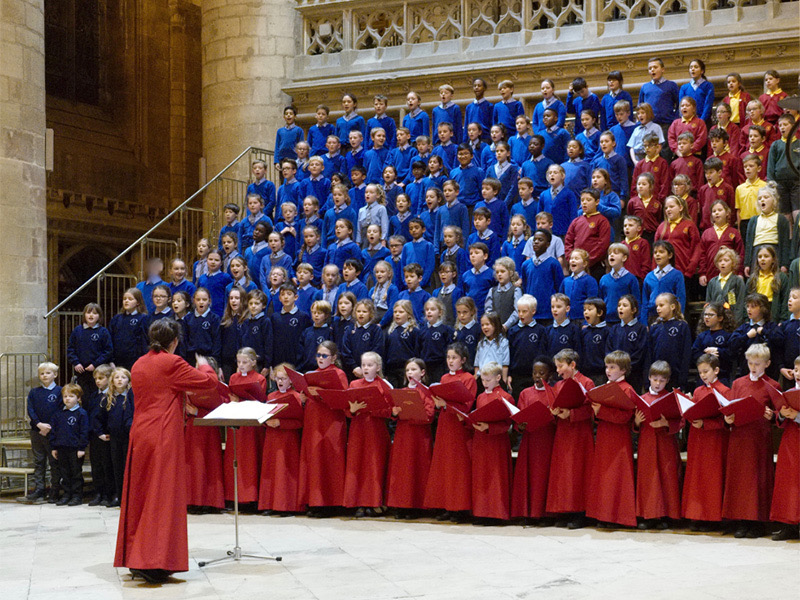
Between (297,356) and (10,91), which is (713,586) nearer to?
(297,356)

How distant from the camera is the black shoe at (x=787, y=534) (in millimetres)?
7871

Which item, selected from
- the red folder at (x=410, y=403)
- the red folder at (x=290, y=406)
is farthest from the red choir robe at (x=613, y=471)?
the red folder at (x=290, y=406)

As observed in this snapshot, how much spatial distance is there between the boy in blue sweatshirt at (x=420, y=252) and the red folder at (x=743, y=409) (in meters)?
4.30

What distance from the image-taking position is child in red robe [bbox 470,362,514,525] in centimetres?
893

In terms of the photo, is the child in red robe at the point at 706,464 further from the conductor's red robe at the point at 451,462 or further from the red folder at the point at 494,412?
the conductor's red robe at the point at 451,462

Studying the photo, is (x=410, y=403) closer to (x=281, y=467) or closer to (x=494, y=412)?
(x=494, y=412)

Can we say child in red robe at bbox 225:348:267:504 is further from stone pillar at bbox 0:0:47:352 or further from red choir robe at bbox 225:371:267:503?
stone pillar at bbox 0:0:47:352

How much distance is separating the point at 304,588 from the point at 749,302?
450cm

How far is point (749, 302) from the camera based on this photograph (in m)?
8.71

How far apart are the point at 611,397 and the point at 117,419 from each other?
504cm

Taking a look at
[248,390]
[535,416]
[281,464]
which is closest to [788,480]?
[535,416]

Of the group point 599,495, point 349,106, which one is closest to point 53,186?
point 349,106

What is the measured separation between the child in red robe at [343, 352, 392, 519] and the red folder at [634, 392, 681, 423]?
7.55 ft

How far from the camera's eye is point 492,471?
29.5ft
